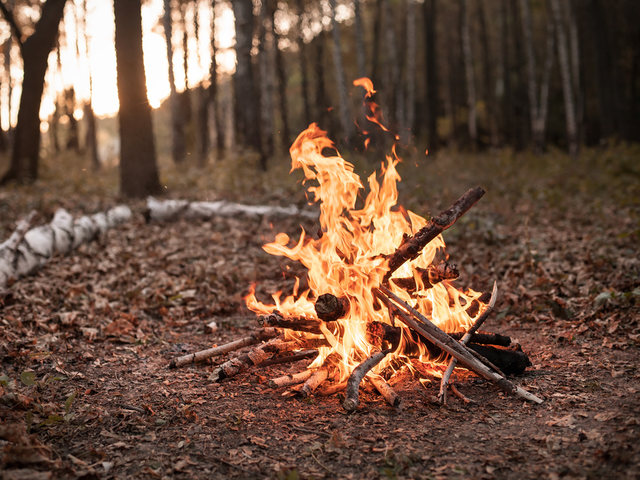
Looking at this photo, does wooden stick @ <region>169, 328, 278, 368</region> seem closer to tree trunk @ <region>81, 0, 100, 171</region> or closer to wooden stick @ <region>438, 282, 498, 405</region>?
wooden stick @ <region>438, 282, 498, 405</region>

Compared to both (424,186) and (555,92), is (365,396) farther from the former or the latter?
(555,92)

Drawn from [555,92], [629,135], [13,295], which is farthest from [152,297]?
[555,92]

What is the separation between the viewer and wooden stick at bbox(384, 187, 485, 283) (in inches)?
177

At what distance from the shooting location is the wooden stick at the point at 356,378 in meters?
3.88

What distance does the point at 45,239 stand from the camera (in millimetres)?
7410

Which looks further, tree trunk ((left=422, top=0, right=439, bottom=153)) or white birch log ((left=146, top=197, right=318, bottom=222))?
tree trunk ((left=422, top=0, right=439, bottom=153))

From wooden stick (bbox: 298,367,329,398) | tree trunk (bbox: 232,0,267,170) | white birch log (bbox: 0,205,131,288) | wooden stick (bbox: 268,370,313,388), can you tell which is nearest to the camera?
wooden stick (bbox: 298,367,329,398)

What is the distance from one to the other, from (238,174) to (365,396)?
432 inches

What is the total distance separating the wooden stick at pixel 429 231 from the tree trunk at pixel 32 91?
12953mm

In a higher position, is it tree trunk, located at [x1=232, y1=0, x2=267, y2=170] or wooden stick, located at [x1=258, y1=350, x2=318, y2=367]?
tree trunk, located at [x1=232, y1=0, x2=267, y2=170]

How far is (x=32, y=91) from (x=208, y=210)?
7.41 m

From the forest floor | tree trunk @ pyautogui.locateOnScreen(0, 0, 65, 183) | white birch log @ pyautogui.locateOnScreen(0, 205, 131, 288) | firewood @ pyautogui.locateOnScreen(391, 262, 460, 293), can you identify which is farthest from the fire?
tree trunk @ pyautogui.locateOnScreen(0, 0, 65, 183)

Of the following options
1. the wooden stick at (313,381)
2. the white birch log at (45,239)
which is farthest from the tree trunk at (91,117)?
the wooden stick at (313,381)

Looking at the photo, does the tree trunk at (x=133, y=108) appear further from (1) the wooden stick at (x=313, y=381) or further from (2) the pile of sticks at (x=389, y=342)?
(1) the wooden stick at (x=313, y=381)
